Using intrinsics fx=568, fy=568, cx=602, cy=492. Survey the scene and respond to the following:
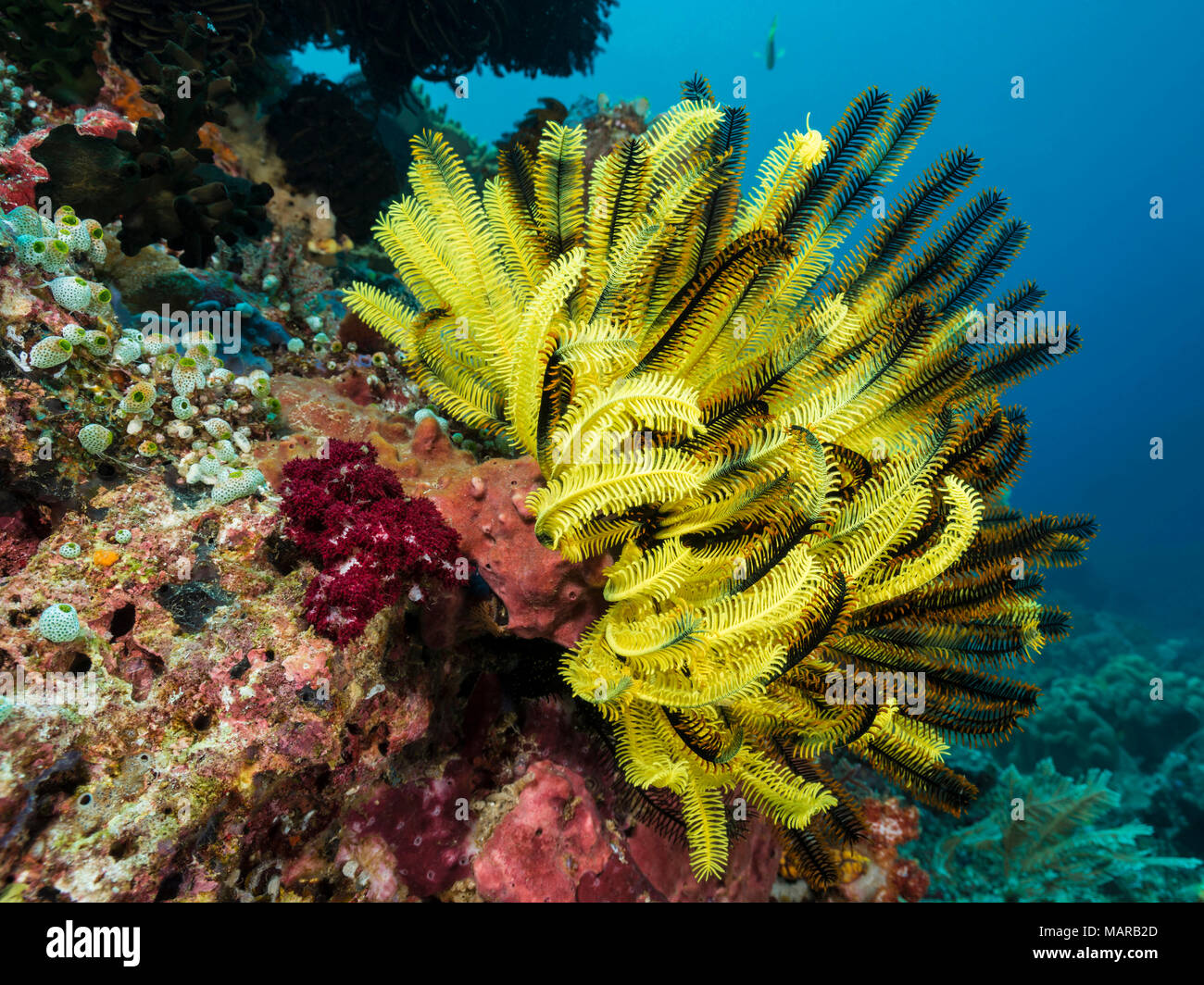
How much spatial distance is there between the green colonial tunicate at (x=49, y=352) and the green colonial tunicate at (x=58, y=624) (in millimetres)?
1221

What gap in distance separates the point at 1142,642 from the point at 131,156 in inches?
1356

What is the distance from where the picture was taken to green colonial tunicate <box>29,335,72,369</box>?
2.63 meters

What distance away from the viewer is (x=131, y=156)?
156 inches

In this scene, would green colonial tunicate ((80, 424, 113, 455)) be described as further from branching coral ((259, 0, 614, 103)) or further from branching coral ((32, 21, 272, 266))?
branching coral ((259, 0, 614, 103))

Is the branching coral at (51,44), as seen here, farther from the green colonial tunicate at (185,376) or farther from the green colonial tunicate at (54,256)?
the green colonial tunicate at (185,376)

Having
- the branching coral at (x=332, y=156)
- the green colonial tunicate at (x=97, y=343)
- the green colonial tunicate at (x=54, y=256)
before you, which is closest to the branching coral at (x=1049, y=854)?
the green colonial tunicate at (x=97, y=343)

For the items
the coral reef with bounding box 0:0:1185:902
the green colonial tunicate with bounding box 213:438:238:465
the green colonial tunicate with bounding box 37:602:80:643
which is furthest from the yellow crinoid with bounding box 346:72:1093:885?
the green colonial tunicate with bounding box 37:602:80:643

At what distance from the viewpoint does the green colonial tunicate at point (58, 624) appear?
2195 mm

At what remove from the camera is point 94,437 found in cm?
269

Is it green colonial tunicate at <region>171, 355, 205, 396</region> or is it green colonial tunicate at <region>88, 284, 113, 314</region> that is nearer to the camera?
green colonial tunicate at <region>88, 284, 113, 314</region>

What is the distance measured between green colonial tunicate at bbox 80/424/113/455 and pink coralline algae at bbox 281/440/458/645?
2.56ft

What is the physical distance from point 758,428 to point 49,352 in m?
3.37

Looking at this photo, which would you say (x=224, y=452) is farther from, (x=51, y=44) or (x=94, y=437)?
(x=51, y=44)
